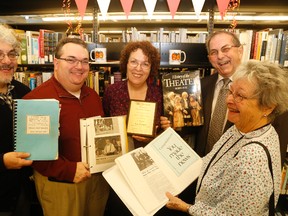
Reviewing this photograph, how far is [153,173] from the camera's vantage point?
122 centimetres

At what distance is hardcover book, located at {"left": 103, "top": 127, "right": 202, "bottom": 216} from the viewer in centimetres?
115

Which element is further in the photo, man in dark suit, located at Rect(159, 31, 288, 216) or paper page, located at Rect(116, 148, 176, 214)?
man in dark suit, located at Rect(159, 31, 288, 216)

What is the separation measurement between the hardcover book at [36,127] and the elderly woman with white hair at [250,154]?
32.2 inches

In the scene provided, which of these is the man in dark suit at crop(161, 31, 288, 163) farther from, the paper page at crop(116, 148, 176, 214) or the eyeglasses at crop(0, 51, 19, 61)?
the eyeglasses at crop(0, 51, 19, 61)

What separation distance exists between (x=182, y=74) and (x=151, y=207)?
98 centimetres

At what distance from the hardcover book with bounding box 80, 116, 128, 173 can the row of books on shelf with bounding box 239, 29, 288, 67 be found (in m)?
1.71

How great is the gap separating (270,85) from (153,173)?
2.42ft

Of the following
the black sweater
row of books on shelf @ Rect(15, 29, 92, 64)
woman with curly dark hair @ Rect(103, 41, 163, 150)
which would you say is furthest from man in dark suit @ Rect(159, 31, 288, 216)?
row of books on shelf @ Rect(15, 29, 92, 64)

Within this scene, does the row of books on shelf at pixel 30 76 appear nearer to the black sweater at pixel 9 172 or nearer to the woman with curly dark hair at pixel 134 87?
the black sweater at pixel 9 172

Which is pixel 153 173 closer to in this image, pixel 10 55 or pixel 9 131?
pixel 9 131

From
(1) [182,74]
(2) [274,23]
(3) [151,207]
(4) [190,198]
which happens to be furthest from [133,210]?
(2) [274,23]

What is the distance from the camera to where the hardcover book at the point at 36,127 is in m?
1.09

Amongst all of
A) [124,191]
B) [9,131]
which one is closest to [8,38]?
[9,131]

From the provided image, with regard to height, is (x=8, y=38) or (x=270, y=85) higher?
(x=8, y=38)
